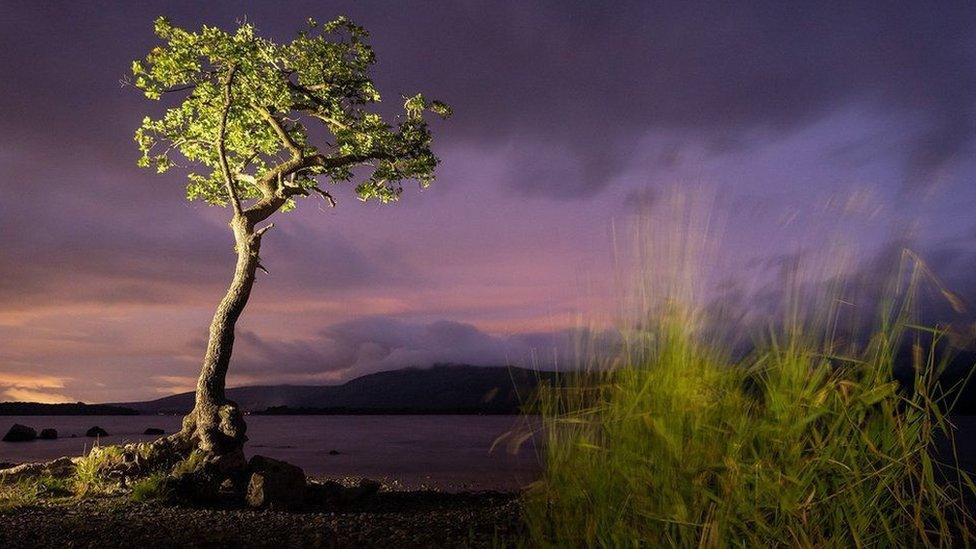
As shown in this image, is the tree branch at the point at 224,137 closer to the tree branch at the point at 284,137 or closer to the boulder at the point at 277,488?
the tree branch at the point at 284,137

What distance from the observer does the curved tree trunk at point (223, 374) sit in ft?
41.3

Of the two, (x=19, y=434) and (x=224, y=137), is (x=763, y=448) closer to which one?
(x=224, y=137)

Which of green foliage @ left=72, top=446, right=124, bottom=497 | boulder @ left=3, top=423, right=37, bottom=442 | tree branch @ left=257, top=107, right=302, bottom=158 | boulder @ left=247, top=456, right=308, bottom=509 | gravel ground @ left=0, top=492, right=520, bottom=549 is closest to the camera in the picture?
gravel ground @ left=0, top=492, right=520, bottom=549

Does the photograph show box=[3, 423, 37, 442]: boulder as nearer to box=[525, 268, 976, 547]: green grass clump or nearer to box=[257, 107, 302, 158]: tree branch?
box=[257, 107, 302, 158]: tree branch

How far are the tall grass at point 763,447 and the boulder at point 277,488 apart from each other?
20.7ft

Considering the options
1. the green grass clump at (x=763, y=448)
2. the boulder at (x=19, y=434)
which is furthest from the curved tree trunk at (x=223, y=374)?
the boulder at (x=19, y=434)

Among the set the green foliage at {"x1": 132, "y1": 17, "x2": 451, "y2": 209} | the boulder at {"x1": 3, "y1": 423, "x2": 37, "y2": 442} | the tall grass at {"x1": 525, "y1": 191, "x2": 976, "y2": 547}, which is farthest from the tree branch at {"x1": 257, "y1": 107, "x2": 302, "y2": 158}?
the boulder at {"x1": 3, "y1": 423, "x2": 37, "y2": 442}

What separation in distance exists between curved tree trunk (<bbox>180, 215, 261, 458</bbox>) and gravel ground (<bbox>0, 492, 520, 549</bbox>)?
3.09 m

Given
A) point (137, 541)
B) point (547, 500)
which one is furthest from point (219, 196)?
point (547, 500)

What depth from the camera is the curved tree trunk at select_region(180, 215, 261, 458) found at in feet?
41.3

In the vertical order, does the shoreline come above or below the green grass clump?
below

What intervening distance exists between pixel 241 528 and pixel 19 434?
1429 inches

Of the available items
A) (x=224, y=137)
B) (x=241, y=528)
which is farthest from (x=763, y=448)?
(x=224, y=137)

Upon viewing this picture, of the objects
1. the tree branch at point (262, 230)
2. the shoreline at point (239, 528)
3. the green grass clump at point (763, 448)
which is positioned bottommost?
the shoreline at point (239, 528)
